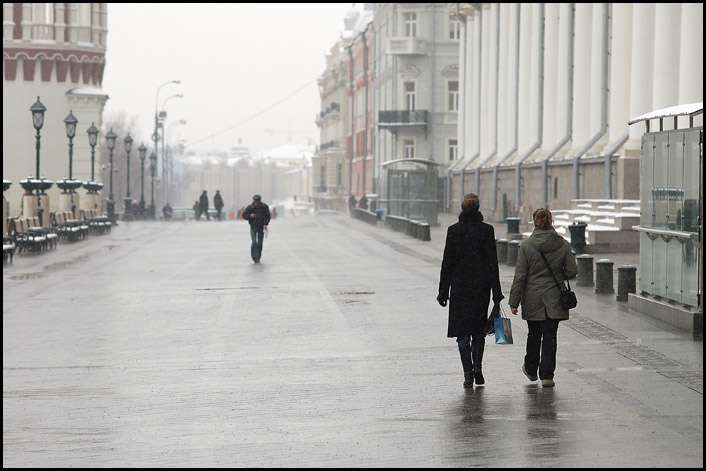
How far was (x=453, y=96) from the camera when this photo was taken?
3088 inches

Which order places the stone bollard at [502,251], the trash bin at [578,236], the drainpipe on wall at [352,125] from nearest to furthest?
the stone bollard at [502,251] < the trash bin at [578,236] < the drainpipe on wall at [352,125]

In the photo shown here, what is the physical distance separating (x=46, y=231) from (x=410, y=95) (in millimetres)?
47601

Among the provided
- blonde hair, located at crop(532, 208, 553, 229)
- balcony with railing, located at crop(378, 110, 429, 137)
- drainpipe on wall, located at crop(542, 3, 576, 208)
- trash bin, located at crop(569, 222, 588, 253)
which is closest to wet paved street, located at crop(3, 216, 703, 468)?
blonde hair, located at crop(532, 208, 553, 229)

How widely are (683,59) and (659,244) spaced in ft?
64.1

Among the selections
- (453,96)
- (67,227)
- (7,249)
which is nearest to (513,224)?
(7,249)


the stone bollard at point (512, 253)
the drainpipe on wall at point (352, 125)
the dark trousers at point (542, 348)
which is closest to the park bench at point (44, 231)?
the stone bollard at point (512, 253)

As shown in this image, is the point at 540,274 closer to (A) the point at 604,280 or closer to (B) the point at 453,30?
(A) the point at 604,280

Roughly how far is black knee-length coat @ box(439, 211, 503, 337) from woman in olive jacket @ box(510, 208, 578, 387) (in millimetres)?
215

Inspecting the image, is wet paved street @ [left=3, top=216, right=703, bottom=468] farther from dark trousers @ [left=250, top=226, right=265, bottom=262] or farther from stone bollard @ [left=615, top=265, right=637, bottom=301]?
dark trousers @ [left=250, top=226, right=265, bottom=262]

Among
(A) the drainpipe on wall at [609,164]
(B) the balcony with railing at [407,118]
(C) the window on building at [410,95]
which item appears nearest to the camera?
(A) the drainpipe on wall at [609,164]

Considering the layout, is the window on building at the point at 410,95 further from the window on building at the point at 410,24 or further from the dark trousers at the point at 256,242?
the dark trousers at the point at 256,242

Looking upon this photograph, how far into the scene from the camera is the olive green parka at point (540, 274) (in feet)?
33.4

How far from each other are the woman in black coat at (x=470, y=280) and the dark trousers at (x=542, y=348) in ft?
1.32

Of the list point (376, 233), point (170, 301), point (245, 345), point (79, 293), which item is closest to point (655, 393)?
point (245, 345)
